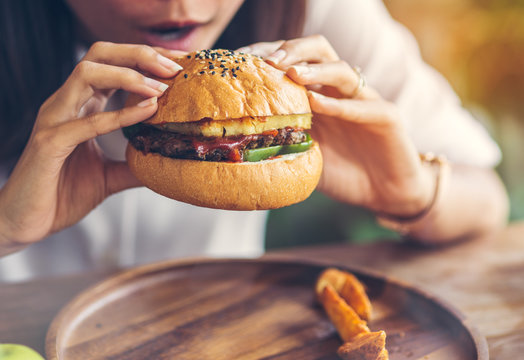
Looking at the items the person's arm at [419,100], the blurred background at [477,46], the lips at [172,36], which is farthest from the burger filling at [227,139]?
the blurred background at [477,46]

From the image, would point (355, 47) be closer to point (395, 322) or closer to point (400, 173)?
point (400, 173)

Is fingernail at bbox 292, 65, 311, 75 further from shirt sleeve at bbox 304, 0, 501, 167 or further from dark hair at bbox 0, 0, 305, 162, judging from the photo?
shirt sleeve at bbox 304, 0, 501, 167

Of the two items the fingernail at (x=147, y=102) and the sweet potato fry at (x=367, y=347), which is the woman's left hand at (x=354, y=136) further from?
the sweet potato fry at (x=367, y=347)

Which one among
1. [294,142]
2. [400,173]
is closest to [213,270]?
[294,142]

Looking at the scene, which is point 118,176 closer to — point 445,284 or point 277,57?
point 277,57

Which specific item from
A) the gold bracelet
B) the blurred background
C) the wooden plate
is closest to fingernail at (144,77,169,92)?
the wooden plate
